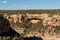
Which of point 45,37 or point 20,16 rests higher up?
point 20,16

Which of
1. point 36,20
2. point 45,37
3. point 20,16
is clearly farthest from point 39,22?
point 45,37

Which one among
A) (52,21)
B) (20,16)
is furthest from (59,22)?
(20,16)

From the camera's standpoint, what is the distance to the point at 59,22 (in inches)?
1699

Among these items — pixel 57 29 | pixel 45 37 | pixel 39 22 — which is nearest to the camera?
pixel 45 37

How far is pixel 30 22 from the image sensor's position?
44.8 meters

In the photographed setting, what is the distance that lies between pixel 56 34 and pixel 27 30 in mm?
5142

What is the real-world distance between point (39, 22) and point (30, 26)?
1.85 m

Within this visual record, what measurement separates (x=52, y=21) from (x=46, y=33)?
12.8 feet

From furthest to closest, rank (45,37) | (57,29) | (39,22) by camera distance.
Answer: (39,22), (57,29), (45,37)

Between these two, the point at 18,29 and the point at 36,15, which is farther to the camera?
the point at 36,15

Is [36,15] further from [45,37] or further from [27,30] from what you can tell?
[45,37]

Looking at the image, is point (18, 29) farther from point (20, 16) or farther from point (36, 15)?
point (36, 15)

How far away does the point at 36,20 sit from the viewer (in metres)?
44.8

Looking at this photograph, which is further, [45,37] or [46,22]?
[46,22]
